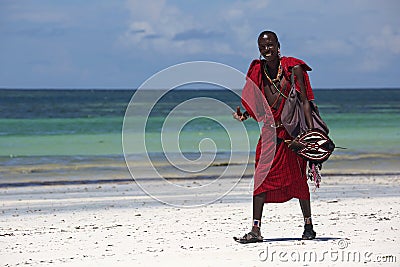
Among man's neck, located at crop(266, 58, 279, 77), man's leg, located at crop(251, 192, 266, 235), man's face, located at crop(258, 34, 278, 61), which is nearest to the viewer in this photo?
man's face, located at crop(258, 34, 278, 61)

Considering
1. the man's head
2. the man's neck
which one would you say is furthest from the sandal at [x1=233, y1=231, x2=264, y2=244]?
the man's head

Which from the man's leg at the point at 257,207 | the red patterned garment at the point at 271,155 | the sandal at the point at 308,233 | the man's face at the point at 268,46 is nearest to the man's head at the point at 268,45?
the man's face at the point at 268,46

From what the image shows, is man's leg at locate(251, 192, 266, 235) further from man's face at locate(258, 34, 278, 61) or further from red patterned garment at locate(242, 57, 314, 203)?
man's face at locate(258, 34, 278, 61)

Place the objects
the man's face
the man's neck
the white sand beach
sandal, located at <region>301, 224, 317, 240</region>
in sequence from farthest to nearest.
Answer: sandal, located at <region>301, 224, 317, 240</region> → the man's neck → the man's face → the white sand beach

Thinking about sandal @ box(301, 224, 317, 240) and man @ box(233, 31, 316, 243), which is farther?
sandal @ box(301, 224, 317, 240)

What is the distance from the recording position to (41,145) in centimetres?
2569

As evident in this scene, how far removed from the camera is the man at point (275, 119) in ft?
20.2

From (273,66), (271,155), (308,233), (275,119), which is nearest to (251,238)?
(308,233)

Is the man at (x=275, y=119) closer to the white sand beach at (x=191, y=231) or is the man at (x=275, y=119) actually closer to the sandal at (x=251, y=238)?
the sandal at (x=251, y=238)

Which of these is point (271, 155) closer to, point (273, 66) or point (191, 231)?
point (273, 66)

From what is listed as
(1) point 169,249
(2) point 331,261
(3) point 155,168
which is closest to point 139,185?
(3) point 155,168

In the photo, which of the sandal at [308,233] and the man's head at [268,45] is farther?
the sandal at [308,233]

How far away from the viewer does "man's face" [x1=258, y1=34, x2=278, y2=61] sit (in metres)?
6.09

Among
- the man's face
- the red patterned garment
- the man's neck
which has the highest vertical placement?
the man's face
